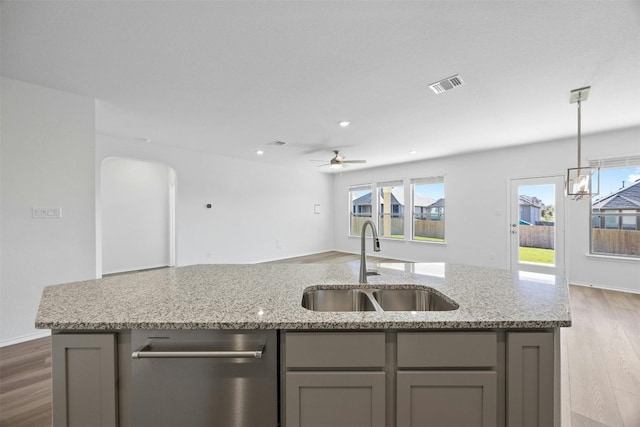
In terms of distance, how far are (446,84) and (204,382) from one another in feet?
10.1

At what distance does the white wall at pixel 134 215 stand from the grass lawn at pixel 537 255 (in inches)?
300

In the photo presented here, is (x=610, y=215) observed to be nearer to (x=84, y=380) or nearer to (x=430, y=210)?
(x=430, y=210)

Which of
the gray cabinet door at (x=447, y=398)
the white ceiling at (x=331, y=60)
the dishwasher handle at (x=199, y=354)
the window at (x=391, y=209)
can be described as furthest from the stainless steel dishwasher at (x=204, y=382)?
the window at (x=391, y=209)

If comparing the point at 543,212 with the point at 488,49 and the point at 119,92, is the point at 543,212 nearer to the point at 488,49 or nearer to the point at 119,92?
the point at 488,49

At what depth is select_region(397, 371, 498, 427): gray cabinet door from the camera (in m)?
1.03

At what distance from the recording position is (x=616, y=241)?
14.4 feet

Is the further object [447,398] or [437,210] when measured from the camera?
[437,210]

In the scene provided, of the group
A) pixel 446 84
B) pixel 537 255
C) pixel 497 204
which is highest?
pixel 446 84

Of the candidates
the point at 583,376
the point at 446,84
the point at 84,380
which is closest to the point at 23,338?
the point at 84,380

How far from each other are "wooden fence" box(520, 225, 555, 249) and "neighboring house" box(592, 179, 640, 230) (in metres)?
0.63

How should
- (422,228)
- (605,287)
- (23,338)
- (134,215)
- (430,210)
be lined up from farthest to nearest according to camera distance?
1. (422,228)
2. (430,210)
3. (134,215)
4. (605,287)
5. (23,338)

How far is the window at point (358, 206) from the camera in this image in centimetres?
816

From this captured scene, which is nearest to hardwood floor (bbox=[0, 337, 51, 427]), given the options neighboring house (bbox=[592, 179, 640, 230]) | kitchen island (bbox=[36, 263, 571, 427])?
kitchen island (bbox=[36, 263, 571, 427])

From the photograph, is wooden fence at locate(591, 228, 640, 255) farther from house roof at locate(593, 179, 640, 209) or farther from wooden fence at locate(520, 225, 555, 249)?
wooden fence at locate(520, 225, 555, 249)
